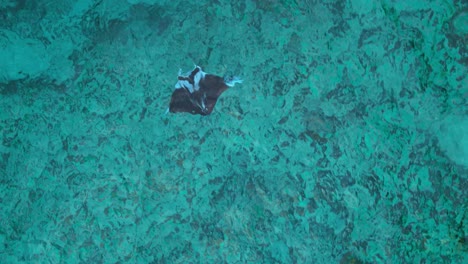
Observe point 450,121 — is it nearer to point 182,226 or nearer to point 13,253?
point 182,226

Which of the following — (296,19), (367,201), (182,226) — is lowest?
(182,226)

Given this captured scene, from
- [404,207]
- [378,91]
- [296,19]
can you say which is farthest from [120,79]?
[404,207]

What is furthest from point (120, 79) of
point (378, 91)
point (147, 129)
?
point (378, 91)

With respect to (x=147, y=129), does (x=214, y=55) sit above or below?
above
